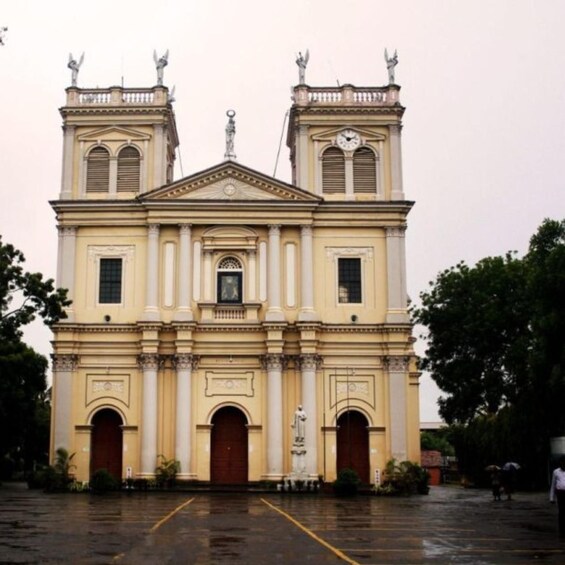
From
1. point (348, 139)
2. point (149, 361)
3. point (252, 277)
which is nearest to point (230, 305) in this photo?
point (252, 277)

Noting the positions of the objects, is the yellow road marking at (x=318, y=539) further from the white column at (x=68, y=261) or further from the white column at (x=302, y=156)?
the white column at (x=302, y=156)

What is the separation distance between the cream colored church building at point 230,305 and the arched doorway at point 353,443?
66 millimetres

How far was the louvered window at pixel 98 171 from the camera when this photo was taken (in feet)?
147

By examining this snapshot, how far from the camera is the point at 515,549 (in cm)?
1545

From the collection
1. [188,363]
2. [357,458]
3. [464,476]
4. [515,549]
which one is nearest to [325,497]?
[357,458]

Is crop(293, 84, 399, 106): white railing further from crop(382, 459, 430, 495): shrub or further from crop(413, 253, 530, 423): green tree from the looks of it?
crop(382, 459, 430, 495): shrub

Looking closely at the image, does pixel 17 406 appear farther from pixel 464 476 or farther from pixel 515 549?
pixel 515 549

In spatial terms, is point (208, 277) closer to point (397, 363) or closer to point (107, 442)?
point (107, 442)

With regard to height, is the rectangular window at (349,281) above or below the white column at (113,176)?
below

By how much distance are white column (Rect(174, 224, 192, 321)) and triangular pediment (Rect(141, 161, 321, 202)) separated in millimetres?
1742

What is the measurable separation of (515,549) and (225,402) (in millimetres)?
28219

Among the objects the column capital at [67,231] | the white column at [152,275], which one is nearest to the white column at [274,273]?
the white column at [152,275]

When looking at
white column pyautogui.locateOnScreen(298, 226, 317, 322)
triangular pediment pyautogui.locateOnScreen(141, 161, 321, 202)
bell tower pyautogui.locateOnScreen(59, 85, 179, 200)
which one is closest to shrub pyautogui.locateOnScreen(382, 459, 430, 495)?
white column pyautogui.locateOnScreen(298, 226, 317, 322)

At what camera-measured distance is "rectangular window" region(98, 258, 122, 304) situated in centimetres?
4378
